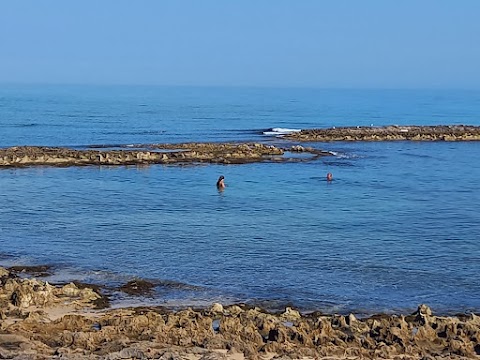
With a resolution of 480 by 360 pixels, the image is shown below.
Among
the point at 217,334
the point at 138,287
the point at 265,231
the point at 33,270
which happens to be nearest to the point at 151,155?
the point at 265,231

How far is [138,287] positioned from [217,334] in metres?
5.16

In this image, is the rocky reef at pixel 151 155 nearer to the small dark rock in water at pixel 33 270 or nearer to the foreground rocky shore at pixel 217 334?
the small dark rock in water at pixel 33 270

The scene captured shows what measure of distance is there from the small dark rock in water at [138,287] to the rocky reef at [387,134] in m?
45.5

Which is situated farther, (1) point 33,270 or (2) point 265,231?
(2) point 265,231

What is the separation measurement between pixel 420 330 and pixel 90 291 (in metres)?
8.06

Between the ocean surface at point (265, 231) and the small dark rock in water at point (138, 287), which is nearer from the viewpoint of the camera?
the small dark rock in water at point (138, 287)

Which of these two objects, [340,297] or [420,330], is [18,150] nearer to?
[340,297]

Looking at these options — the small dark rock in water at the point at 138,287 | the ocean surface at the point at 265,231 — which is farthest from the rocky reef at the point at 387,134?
the small dark rock in water at the point at 138,287

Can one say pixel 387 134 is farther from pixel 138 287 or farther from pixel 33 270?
pixel 138 287

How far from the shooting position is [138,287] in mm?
18922

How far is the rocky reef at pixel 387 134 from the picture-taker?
64562 millimetres

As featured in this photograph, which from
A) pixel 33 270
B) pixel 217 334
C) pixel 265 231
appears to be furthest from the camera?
pixel 265 231

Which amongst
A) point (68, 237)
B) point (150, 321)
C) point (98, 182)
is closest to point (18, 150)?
point (98, 182)

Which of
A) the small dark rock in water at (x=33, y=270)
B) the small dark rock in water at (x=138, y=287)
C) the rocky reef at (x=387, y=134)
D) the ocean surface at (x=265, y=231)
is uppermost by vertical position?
the rocky reef at (x=387, y=134)
